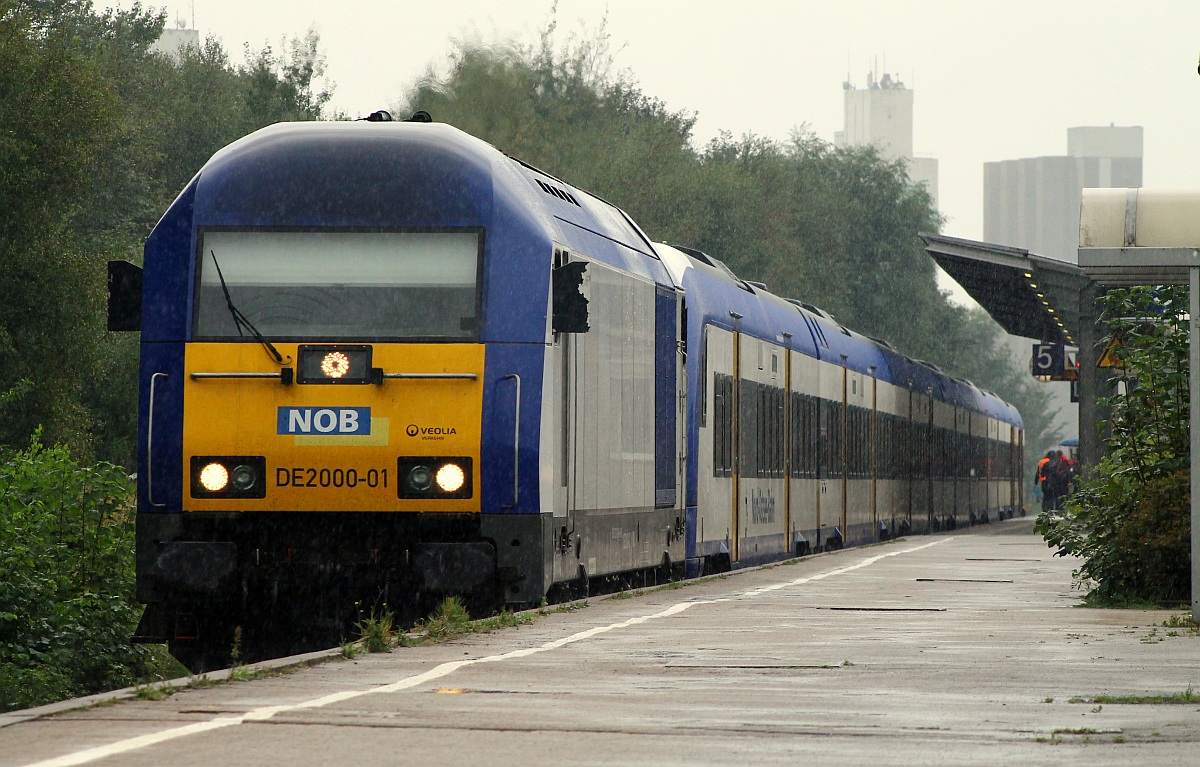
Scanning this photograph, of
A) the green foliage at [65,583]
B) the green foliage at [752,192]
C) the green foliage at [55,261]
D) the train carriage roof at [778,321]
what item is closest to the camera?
the green foliage at [65,583]

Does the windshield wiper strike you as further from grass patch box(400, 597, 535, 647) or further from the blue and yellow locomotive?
grass patch box(400, 597, 535, 647)

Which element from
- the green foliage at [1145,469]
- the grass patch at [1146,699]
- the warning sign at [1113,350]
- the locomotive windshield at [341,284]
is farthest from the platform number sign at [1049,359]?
the grass patch at [1146,699]

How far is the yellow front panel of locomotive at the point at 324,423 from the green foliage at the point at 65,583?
398 centimetres

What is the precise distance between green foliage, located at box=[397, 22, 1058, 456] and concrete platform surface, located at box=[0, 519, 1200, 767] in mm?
53299

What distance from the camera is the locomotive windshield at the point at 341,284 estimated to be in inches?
501

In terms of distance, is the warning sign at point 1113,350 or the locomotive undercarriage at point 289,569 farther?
the warning sign at point 1113,350

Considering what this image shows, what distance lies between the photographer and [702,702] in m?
8.48

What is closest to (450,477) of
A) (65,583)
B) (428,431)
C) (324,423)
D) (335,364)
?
(428,431)

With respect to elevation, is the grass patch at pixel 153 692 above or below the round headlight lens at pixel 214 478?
below

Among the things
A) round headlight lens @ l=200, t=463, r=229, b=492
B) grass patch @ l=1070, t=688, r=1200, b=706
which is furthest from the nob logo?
grass patch @ l=1070, t=688, r=1200, b=706

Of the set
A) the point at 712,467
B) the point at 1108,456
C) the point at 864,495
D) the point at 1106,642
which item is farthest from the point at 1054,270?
the point at 1106,642

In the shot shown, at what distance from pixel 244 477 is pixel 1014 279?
2424 centimetres

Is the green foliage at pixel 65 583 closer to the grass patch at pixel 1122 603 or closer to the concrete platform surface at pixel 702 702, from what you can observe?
the concrete platform surface at pixel 702 702

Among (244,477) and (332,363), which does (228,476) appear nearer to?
(244,477)
